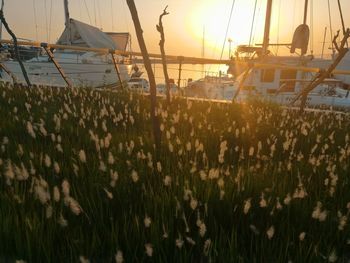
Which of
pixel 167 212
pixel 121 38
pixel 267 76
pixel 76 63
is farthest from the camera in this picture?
pixel 121 38

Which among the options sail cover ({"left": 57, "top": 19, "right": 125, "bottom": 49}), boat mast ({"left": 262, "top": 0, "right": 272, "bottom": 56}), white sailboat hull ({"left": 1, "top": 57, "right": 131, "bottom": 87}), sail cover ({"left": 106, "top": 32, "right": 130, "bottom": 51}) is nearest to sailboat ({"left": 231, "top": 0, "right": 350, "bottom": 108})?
boat mast ({"left": 262, "top": 0, "right": 272, "bottom": 56})

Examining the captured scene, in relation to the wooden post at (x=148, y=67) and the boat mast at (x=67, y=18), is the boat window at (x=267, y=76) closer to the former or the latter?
the boat mast at (x=67, y=18)

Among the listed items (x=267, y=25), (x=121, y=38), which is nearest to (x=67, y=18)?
(x=121, y=38)

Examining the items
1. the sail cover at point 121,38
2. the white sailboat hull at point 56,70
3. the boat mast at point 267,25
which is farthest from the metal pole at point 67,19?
the boat mast at point 267,25

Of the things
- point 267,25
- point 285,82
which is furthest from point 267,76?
point 267,25

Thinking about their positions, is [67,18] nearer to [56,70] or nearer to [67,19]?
[67,19]

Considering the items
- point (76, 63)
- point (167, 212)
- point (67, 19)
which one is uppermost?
point (67, 19)

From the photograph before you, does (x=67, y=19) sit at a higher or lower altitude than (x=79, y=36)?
higher

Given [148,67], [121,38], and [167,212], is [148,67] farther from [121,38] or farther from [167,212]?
[121,38]

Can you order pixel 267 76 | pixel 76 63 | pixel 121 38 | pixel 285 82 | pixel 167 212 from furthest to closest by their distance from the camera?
pixel 121 38 < pixel 76 63 < pixel 267 76 < pixel 285 82 < pixel 167 212

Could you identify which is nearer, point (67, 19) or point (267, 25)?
point (267, 25)

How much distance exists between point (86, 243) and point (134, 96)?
18.9 ft

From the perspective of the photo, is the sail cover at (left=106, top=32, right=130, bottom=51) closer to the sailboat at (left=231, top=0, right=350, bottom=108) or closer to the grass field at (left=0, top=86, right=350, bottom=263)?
the sailboat at (left=231, top=0, right=350, bottom=108)

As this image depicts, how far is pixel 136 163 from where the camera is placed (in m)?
3.09
